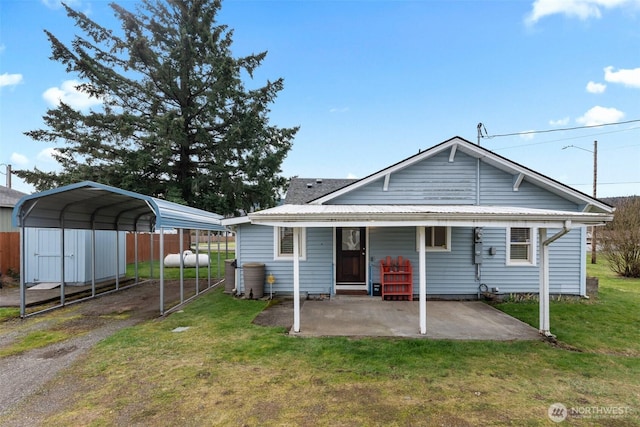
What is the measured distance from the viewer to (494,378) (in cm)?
386

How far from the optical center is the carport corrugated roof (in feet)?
20.8

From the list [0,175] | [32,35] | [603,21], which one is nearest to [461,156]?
[603,21]

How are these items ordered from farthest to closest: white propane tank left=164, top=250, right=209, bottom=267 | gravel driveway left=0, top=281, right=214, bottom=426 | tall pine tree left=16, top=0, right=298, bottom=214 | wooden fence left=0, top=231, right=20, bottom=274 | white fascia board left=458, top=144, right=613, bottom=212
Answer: tall pine tree left=16, top=0, right=298, bottom=214, white propane tank left=164, top=250, right=209, bottom=267, wooden fence left=0, top=231, right=20, bottom=274, white fascia board left=458, top=144, right=613, bottom=212, gravel driveway left=0, top=281, right=214, bottom=426

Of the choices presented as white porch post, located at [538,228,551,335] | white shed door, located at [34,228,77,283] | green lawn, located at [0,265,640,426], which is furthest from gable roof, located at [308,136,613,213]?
white shed door, located at [34,228,77,283]

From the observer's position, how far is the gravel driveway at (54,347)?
327 cm

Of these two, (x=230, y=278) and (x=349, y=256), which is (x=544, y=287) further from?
(x=230, y=278)

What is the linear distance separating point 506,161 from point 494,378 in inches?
242

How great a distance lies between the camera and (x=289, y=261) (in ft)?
28.4

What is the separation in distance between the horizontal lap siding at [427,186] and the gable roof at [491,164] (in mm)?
216

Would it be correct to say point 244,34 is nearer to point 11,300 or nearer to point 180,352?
point 11,300
